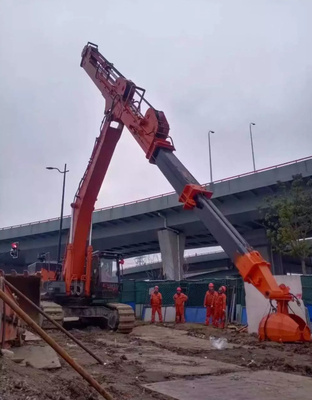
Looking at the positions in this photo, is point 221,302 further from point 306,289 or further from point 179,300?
point 306,289

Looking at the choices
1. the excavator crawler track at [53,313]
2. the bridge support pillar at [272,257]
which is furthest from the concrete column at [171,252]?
the excavator crawler track at [53,313]

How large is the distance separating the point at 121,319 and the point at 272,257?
98.3 feet

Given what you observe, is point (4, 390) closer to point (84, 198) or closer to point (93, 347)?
point (93, 347)

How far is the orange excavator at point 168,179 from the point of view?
9719 millimetres

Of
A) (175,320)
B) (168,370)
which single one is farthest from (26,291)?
(175,320)

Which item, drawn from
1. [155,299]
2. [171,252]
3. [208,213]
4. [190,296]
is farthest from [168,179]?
A: [171,252]

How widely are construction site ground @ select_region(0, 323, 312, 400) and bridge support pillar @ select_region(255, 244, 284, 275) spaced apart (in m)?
28.2

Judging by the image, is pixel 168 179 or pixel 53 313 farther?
pixel 53 313

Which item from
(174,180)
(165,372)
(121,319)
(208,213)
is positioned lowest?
(165,372)

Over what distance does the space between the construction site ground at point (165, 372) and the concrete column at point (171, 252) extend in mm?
22663

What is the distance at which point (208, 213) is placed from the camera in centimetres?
1045

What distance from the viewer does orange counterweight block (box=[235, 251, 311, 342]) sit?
9.51m

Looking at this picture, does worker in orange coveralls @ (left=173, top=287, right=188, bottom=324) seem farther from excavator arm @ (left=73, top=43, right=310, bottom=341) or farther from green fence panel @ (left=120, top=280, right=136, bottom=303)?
excavator arm @ (left=73, top=43, right=310, bottom=341)

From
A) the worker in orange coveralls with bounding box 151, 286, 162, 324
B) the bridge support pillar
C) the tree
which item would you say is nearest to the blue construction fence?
the worker in orange coveralls with bounding box 151, 286, 162, 324
